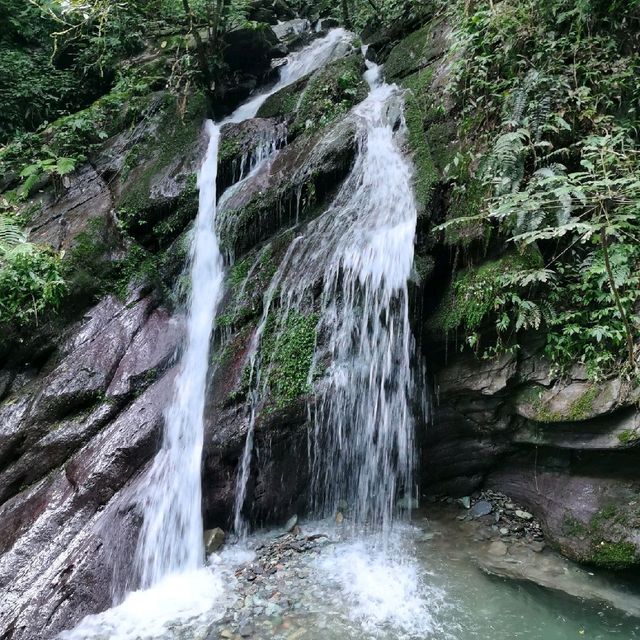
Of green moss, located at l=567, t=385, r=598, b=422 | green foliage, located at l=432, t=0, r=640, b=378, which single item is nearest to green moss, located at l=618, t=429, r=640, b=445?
green moss, located at l=567, t=385, r=598, b=422

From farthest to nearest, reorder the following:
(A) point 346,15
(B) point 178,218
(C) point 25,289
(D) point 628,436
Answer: (A) point 346,15
(B) point 178,218
(C) point 25,289
(D) point 628,436

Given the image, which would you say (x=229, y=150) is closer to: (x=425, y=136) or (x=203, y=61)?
(x=203, y=61)

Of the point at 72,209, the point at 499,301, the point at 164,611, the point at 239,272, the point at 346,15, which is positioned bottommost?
the point at 164,611

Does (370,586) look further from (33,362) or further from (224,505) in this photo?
(33,362)

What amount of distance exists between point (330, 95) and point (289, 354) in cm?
506

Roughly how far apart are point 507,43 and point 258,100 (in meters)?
5.74

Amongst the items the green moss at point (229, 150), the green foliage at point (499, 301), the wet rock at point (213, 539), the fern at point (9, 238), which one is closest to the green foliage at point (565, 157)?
the green foliage at point (499, 301)

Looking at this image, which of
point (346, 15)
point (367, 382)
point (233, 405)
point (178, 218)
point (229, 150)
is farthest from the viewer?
point (346, 15)

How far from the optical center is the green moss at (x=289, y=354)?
5066 millimetres

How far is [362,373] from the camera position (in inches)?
199

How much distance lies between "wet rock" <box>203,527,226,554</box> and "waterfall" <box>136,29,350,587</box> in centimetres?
8

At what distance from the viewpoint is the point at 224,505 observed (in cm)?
503

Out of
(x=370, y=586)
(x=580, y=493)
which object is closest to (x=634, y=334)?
(x=580, y=493)

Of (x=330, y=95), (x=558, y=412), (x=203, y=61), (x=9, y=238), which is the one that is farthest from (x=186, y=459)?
(x=203, y=61)
